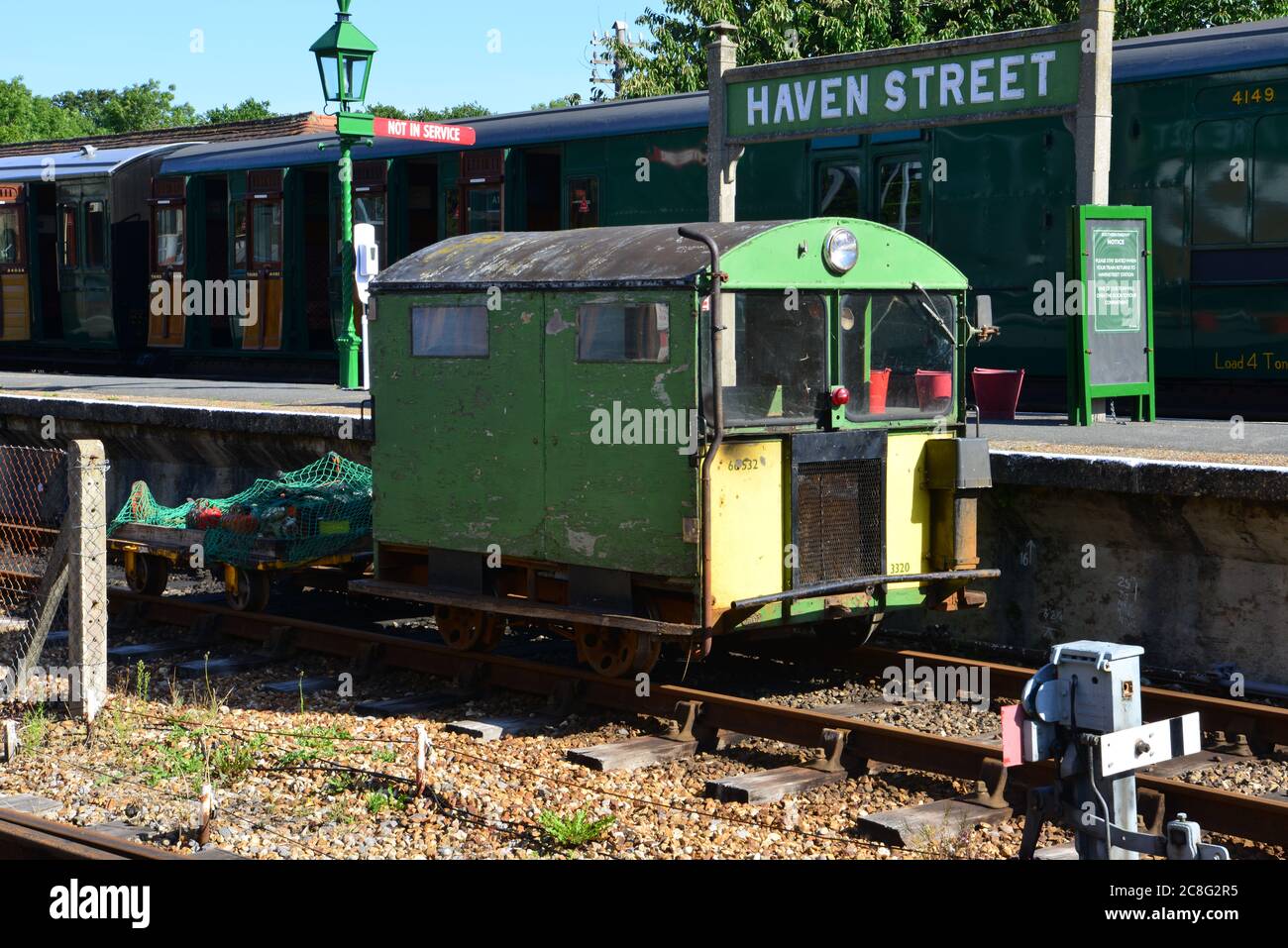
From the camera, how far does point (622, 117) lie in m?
17.6

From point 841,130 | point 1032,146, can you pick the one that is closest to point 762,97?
point 841,130

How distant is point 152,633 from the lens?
1128 centimetres

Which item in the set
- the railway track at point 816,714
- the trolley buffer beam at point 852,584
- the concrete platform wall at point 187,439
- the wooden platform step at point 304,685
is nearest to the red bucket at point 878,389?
the trolley buffer beam at point 852,584

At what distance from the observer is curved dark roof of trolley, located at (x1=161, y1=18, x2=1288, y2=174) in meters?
12.9

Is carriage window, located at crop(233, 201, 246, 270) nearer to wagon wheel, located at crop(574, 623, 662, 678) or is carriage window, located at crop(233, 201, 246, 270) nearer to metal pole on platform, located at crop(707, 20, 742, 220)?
metal pole on platform, located at crop(707, 20, 742, 220)

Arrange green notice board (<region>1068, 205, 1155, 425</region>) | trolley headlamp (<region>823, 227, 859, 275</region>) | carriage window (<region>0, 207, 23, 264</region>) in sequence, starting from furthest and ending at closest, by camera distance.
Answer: carriage window (<region>0, 207, 23, 264</region>)
green notice board (<region>1068, 205, 1155, 425</region>)
trolley headlamp (<region>823, 227, 859, 275</region>)

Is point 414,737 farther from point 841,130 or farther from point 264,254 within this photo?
point 264,254

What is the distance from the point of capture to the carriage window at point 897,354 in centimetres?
878

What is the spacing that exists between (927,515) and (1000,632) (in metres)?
1.55

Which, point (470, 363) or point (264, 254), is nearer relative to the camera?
point (470, 363)

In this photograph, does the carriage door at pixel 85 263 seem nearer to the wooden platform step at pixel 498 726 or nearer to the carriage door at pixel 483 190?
the carriage door at pixel 483 190

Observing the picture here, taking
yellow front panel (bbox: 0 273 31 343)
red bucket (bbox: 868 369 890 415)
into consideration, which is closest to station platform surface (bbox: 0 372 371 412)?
yellow front panel (bbox: 0 273 31 343)

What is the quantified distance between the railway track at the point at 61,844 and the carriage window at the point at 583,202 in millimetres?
12348

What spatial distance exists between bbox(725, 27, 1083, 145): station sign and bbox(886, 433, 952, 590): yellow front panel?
4.72 meters
